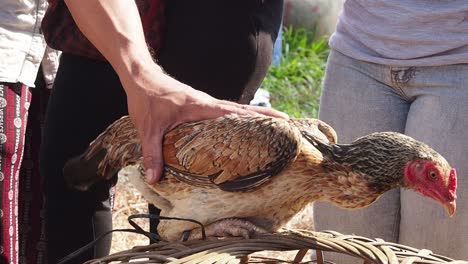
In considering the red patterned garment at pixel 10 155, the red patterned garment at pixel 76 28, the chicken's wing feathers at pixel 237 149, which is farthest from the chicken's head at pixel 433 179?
the red patterned garment at pixel 10 155

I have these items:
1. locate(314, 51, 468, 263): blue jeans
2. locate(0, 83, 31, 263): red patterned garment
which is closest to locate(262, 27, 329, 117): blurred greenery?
locate(314, 51, 468, 263): blue jeans

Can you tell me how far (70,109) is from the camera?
7.39 ft

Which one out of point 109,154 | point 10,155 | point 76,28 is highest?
point 76,28

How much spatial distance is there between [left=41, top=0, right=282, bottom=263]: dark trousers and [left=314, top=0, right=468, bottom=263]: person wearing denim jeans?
409mm

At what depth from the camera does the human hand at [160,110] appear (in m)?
1.81

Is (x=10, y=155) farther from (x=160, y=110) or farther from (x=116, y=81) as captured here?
(x=160, y=110)

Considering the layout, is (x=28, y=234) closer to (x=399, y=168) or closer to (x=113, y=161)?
(x=113, y=161)

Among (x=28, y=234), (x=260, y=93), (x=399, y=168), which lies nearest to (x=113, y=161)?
(x=399, y=168)

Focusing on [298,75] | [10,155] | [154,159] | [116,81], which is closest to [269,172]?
[154,159]

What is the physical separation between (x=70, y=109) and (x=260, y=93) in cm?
242

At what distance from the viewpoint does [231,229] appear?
5.87ft

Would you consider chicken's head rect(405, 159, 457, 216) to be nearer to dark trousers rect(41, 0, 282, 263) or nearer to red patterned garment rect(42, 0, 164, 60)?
dark trousers rect(41, 0, 282, 263)

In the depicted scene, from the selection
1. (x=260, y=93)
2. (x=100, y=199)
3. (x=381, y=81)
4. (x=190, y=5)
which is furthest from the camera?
(x=260, y=93)

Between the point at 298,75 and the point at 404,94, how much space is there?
3.04m
